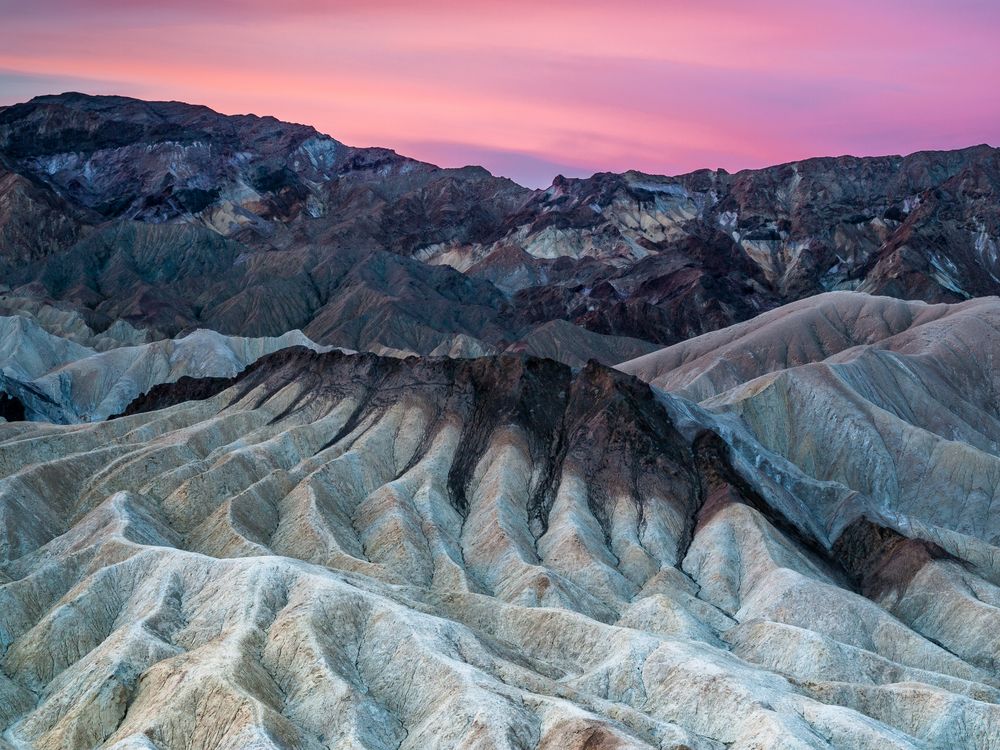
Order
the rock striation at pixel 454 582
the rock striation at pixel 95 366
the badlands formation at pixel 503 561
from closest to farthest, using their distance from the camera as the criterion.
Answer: the rock striation at pixel 454 582
the badlands formation at pixel 503 561
the rock striation at pixel 95 366

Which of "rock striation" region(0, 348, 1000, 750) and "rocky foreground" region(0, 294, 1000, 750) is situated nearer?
"rock striation" region(0, 348, 1000, 750)

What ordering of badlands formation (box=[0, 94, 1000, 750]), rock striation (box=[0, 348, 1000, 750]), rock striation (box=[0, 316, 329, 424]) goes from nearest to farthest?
1. rock striation (box=[0, 348, 1000, 750])
2. badlands formation (box=[0, 94, 1000, 750])
3. rock striation (box=[0, 316, 329, 424])

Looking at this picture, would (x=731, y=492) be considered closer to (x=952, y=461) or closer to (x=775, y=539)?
(x=775, y=539)

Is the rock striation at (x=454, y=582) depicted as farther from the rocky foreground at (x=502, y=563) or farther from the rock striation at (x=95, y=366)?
the rock striation at (x=95, y=366)

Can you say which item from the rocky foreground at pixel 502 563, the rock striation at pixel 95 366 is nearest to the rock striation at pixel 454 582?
the rocky foreground at pixel 502 563

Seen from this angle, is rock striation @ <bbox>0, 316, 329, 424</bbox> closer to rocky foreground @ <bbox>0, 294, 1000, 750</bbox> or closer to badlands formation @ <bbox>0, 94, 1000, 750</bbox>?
badlands formation @ <bbox>0, 94, 1000, 750</bbox>

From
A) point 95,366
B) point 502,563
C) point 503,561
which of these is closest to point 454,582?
point 502,563

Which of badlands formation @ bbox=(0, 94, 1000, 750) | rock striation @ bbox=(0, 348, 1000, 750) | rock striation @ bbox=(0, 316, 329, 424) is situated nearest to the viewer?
rock striation @ bbox=(0, 348, 1000, 750)

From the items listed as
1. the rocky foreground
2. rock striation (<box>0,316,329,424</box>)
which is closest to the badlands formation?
the rocky foreground
